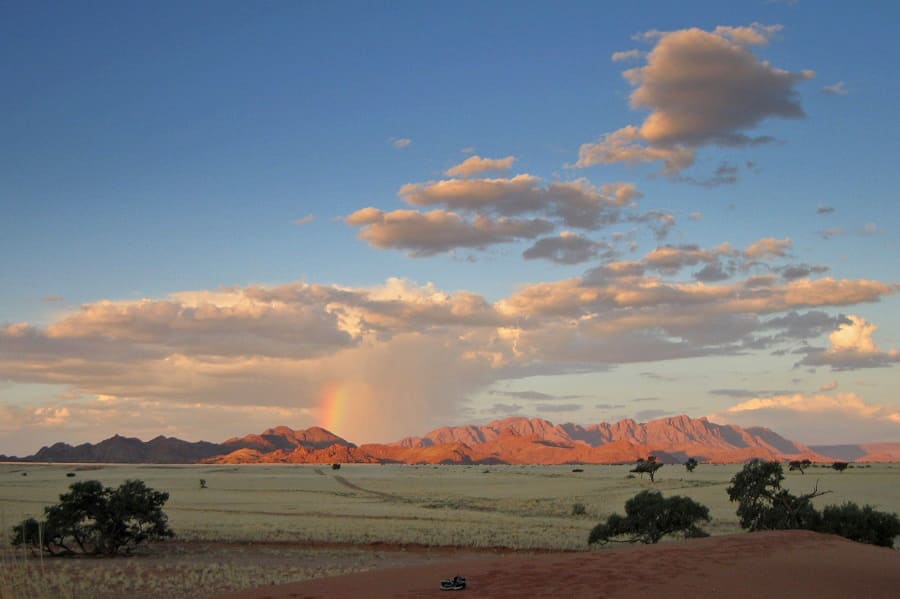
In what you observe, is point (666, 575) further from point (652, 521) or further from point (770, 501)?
point (652, 521)

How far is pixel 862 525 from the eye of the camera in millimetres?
26438

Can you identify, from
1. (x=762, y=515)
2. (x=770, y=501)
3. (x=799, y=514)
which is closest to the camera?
(x=799, y=514)

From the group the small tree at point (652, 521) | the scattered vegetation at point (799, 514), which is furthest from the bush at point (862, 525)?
the small tree at point (652, 521)

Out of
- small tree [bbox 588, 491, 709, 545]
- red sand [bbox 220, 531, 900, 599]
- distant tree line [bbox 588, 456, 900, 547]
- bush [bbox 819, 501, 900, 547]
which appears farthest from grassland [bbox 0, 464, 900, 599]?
bush [bbox 819, 501, 900, 547]

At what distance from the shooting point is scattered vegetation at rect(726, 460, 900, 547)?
26.5 meters

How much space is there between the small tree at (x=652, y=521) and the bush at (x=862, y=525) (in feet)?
17.9

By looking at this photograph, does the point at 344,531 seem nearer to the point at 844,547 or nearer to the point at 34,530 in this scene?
the point at 34,530

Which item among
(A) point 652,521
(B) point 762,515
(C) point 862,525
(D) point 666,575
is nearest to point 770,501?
(B) point 762,515

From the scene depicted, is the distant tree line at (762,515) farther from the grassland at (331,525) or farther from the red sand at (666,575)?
the red sand at (666,575)

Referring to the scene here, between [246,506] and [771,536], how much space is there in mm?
47654

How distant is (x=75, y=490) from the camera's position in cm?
3300

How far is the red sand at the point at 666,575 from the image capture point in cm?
1338

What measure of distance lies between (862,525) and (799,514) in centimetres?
236

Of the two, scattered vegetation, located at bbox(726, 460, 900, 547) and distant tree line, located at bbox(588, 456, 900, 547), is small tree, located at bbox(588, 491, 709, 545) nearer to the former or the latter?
distant tree line, located at bbox(588, 456, 900, 547)
